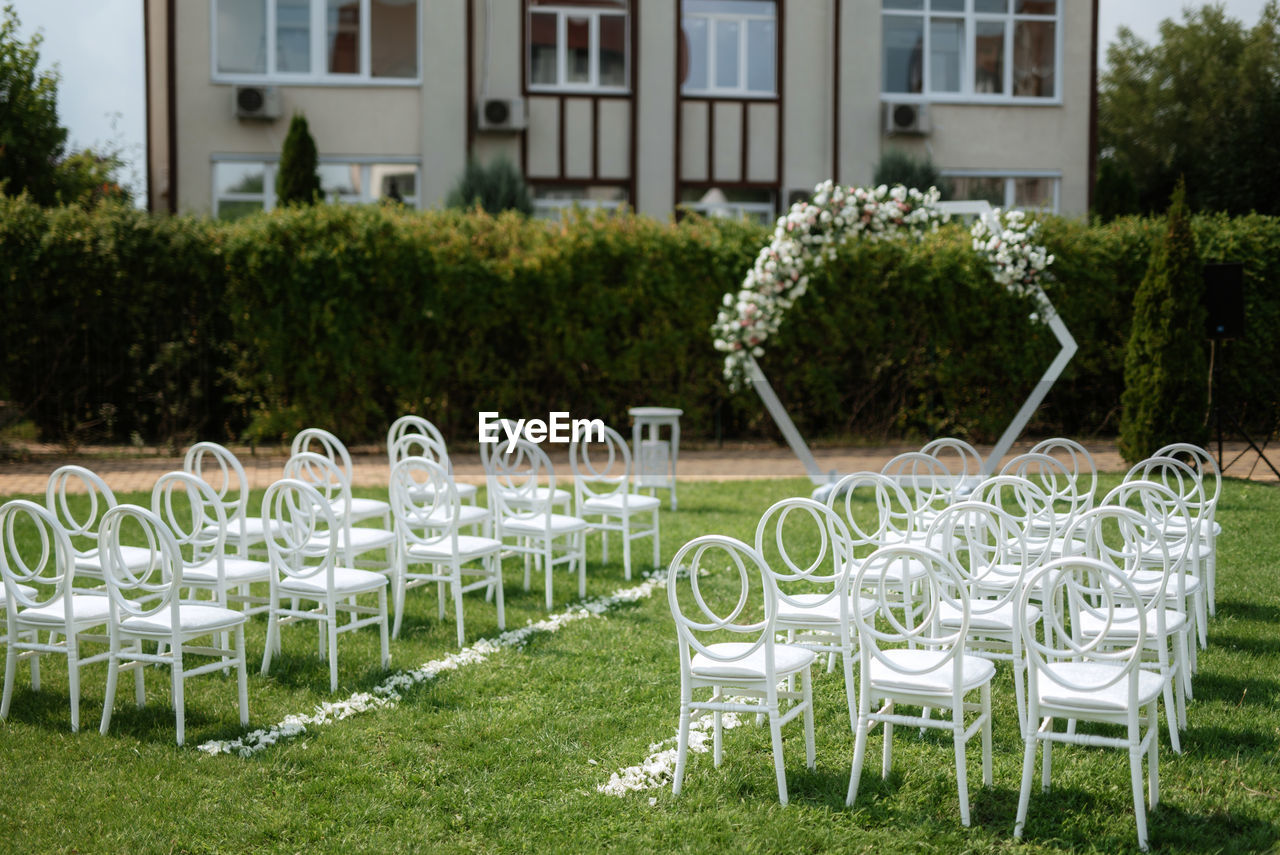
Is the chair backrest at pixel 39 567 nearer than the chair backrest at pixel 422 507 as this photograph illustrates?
Yes

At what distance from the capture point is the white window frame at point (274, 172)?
18625mm

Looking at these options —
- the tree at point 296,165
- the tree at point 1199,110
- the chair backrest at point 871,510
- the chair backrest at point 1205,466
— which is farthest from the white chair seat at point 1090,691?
the tree at point 1199,110

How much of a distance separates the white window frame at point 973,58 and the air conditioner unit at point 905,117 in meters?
0.64

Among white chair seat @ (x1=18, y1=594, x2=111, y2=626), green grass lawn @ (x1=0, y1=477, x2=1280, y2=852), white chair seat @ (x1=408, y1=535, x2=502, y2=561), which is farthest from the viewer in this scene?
white chair seat @ (x1=408, y1=535, x2=502, y2=561)

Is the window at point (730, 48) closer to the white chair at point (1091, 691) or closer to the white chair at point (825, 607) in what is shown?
the white chair at point (825, 607)

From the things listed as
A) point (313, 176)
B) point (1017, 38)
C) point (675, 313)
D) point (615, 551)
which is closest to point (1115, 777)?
point (615, 551)

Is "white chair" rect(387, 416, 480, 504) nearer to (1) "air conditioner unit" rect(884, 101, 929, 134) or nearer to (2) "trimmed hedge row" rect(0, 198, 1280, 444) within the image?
(2) "trimmed hedge row" rect(0, 198, 1280, 444)

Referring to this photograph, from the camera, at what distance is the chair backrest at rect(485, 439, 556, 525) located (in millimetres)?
7402

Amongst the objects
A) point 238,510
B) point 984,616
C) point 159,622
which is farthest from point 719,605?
point 159,622

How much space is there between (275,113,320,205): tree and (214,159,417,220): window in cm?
128

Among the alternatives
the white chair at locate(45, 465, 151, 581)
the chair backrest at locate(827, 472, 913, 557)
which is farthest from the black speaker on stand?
the white chair at locate(45, 465, 151, 581)

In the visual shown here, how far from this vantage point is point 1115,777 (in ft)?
14.8

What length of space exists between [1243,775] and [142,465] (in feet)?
37.9

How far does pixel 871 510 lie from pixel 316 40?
12.6m
